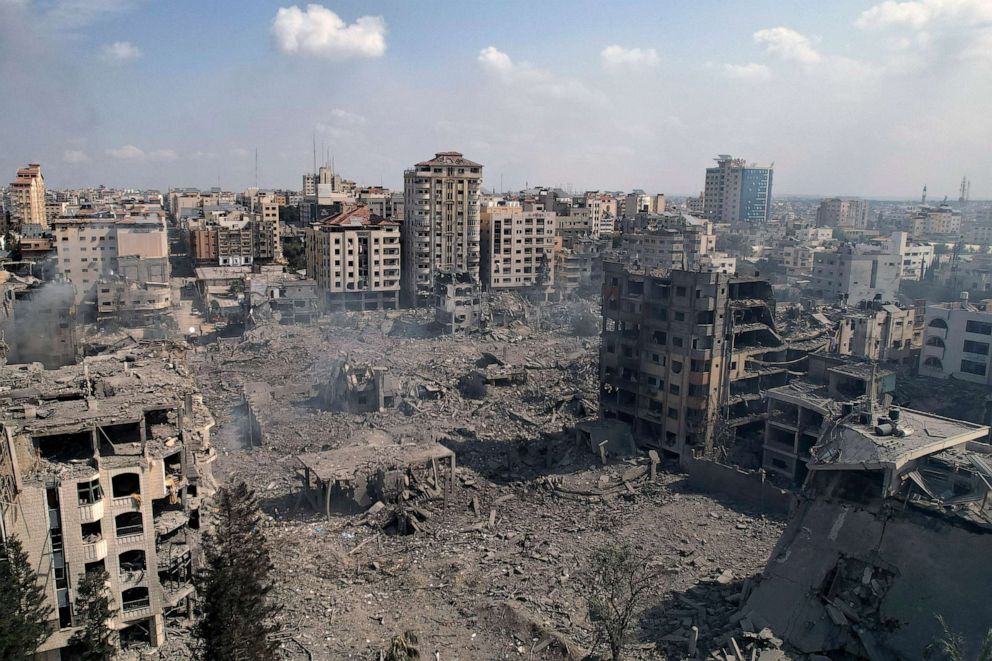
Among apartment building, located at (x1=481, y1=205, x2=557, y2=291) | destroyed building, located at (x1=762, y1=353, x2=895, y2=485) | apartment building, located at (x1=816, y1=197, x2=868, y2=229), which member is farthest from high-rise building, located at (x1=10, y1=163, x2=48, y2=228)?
apartment building, located at (x1=816, y1=197, x2=868, y2=229)

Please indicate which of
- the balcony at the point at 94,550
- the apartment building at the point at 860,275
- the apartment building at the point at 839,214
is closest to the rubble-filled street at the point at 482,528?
the balcony at the point at 94,550

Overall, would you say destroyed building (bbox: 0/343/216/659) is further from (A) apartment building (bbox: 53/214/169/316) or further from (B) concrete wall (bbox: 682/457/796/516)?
(A) apartment building (bbox: 53/214/169/316)

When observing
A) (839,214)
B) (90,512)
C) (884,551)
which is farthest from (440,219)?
(839,214)

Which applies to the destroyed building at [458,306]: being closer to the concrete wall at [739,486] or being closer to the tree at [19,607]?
the concrete wall at [739,486]

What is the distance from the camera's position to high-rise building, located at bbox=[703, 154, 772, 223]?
109 m

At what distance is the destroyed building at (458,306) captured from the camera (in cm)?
4806

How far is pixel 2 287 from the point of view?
30.9m

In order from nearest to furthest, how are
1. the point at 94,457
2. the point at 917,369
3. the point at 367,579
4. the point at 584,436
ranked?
1. the point at 94,457
2. the point at 367,579
3. the point at 584,436
4. the point at 917,369

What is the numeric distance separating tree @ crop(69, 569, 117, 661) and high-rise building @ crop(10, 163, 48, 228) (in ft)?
258

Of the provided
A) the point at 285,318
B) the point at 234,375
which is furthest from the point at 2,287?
the point at 285,318

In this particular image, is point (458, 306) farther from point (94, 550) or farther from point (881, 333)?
point (94, 550)

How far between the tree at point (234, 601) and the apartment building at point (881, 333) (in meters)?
29.1

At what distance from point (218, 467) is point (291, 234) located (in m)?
57.2

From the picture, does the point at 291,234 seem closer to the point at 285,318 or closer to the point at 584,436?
the point at 285,318
